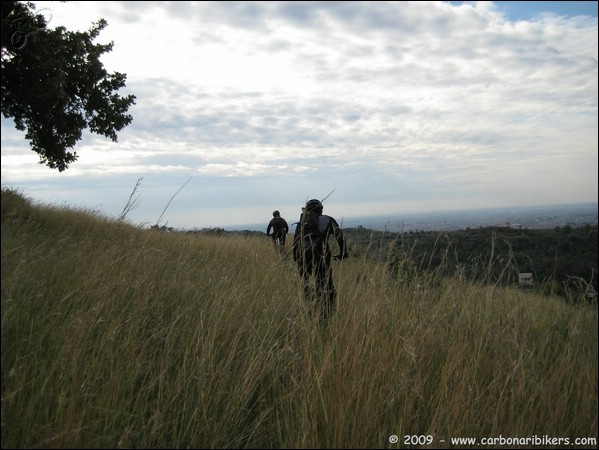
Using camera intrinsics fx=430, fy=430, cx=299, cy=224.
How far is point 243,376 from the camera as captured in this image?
9.06 feet

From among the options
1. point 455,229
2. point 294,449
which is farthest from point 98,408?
point 455,229

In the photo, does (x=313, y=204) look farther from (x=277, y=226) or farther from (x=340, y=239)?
(x=277, y=226)

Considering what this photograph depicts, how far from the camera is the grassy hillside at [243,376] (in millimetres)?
2215

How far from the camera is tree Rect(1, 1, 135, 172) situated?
769 cm

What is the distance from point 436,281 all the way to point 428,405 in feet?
7.31

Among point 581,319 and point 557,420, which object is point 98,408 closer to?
point 557,420

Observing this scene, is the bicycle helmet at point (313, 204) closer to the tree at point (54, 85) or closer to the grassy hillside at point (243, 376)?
the grassy hillside at point (243, 376)

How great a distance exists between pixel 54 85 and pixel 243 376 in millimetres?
7903

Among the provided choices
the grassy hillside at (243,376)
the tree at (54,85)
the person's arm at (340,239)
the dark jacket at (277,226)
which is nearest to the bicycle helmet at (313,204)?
the person's arm at (340,239)

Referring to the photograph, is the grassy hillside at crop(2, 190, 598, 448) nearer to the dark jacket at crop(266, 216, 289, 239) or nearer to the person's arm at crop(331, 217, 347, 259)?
the person's arm at crop(331, 217, 347, 259)

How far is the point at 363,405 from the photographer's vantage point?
7.86 feet

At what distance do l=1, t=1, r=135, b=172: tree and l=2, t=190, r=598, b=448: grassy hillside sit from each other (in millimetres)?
5278

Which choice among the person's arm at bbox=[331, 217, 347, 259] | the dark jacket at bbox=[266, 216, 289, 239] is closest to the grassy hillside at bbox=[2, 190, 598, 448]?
the person's arm at bbox=[331, 217, 347, 259]

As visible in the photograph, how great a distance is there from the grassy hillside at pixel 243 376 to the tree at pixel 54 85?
5278mm
